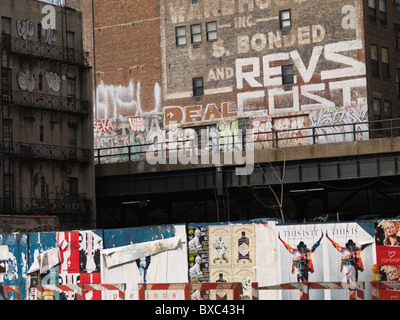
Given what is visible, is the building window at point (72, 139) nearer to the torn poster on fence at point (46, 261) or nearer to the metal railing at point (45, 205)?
the metal railing at point (45, 205)

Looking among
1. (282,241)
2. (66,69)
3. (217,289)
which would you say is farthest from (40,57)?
(217,289)

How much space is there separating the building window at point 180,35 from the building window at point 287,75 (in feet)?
35.9

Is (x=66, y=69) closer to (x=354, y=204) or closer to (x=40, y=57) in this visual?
(x=40, y=57)

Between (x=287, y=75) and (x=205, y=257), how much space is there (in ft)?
164

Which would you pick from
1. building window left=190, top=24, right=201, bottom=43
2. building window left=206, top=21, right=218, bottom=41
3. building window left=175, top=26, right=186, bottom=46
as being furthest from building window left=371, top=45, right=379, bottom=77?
building window left=175, top=26, right=186, bottom=46

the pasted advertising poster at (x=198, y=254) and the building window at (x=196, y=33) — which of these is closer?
the pasted advertising poster at (x=198, y=254)

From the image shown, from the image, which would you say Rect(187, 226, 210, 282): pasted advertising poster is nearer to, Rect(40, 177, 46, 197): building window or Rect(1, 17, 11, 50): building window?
Rect(40, 177, 46, 197): building window

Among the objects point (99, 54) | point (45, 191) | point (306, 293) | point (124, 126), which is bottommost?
point (306, 293)

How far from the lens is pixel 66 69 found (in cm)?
6594

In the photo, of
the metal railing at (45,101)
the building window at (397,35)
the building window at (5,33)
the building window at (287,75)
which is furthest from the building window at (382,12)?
the building window at (5,33)

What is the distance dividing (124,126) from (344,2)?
24455mm

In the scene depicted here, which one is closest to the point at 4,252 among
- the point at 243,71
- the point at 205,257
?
the point at 205,257

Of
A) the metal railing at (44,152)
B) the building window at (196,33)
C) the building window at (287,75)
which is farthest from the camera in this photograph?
the building window at (196,33)

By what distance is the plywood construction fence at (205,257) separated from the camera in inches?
957
